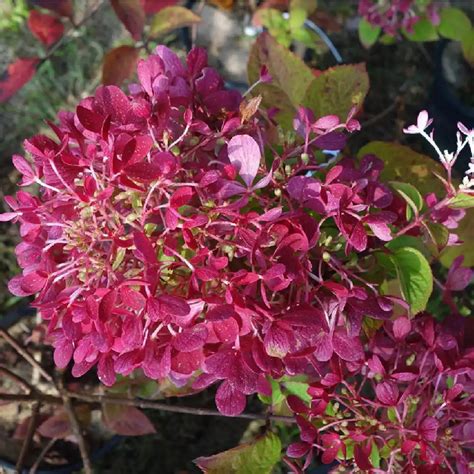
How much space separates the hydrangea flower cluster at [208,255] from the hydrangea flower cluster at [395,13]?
80 cm

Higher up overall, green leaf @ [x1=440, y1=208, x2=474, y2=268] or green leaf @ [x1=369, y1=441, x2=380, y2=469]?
green leaf @ [x1=369, y1=441, x2=380, y2=469]

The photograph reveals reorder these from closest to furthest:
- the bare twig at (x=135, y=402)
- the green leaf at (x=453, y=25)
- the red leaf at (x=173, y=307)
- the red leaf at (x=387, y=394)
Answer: the red leaf at (x=173, y=307) < the red leaf at (x=387, y=394) < the bare twig at (x=135, y=402) < the green leaf at (x=453, y=25)

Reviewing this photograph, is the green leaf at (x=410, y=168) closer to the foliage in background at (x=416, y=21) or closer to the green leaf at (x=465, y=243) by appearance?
the green leaf at (x=465, y=243)

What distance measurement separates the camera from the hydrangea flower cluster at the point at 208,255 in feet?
1.81

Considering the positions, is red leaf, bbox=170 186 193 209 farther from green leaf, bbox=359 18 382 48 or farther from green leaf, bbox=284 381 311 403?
green leaf, bbox=359 18 382 48

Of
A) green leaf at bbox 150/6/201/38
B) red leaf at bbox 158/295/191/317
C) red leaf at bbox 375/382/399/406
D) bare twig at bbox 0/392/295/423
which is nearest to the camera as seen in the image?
red leaf at bbox 158/295/191/317

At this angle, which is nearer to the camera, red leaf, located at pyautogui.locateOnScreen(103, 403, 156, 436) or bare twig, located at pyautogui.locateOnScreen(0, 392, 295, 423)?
bare twig, located at pyautogui.locateOnScreen(0, 392, 295, 423)

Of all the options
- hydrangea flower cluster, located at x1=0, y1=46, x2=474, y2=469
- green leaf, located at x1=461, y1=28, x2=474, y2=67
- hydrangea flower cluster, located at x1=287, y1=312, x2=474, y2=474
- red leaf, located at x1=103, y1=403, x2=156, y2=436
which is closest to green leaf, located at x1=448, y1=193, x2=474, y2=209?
hydrangea flower cluster, located at x1=0, y1=46, x2=474, y2=469

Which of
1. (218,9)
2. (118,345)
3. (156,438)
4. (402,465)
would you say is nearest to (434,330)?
(402,465)

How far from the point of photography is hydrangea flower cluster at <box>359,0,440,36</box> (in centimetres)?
133

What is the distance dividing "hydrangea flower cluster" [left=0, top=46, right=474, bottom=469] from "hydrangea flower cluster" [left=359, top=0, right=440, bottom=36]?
0.80 metres

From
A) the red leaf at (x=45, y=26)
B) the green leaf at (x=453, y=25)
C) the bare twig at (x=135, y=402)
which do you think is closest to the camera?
the bare twig at (x=135, y=402)

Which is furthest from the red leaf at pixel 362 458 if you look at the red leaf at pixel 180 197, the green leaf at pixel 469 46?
the green leaf at pixel 469 46

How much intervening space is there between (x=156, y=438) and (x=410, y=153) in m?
0.81
